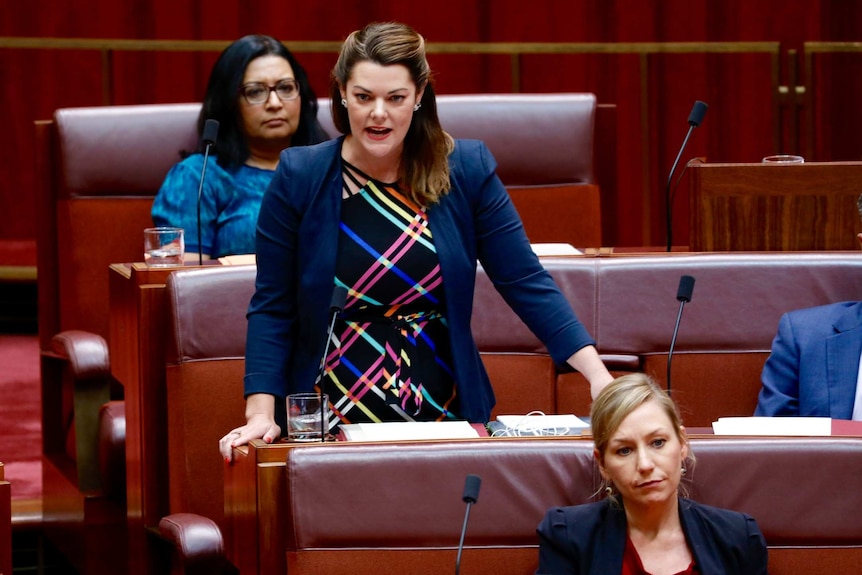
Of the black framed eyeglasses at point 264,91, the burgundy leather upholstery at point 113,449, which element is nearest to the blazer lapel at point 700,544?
the burgundy leather upholstery at point 113,449

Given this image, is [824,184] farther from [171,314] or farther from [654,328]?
→ [171,314]

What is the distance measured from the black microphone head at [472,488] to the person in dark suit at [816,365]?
547 mm

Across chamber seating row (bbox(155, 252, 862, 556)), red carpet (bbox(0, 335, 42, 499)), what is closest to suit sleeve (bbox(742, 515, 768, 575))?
chamber seating row (bbox(155, 252, 862, 556))

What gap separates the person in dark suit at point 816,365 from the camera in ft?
4.73

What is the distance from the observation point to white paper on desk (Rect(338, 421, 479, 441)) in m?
1.17

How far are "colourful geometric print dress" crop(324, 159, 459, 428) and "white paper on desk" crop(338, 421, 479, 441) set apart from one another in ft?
0.12

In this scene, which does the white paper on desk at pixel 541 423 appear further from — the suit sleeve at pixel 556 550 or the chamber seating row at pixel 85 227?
the chamber seating row at pixel 85 227

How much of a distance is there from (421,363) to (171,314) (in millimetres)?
378

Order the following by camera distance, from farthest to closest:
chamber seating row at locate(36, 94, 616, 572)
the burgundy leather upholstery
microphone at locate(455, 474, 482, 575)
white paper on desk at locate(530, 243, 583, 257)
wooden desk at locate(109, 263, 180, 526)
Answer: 1. chamber seating row at locate(36, 94, 616, 572)
2. the burgundy leather upholstery
3. white paper on desk at locate(530, 243, 583, 257)
4. wooden desk at locate(109, 263, 180, 526)
5. microphone at locate(455, 474, 482, 575)

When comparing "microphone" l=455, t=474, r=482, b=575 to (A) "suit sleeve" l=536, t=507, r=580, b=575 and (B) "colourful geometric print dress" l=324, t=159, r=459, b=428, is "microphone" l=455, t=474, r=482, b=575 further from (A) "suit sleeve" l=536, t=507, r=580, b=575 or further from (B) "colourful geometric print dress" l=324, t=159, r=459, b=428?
(B) "colourful geometric print dress" l=324, t=159, r=459, b=428

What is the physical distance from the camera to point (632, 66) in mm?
3033

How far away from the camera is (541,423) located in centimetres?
123

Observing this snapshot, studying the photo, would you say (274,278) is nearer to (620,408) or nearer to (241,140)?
(620,408)

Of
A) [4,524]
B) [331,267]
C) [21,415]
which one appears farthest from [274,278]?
[21,415]
